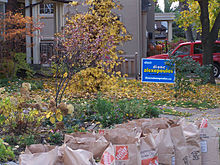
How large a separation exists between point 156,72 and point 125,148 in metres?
9.57

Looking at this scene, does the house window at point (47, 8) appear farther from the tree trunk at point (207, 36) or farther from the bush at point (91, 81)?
the bush at point (91, 81)

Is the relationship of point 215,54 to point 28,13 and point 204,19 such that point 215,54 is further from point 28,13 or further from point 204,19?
point 28,13

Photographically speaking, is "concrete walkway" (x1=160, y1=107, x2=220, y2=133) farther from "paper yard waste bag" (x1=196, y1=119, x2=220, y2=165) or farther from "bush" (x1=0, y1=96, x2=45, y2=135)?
"bush" (x1=0, y1=96, x2=45, y2=135)

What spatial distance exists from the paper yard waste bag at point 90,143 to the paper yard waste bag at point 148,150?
0.38 metres

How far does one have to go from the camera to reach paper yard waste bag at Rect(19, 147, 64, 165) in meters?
2.87

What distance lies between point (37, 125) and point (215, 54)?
1520cm

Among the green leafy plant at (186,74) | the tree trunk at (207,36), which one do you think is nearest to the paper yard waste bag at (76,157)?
the green leafy plant at (186,74)

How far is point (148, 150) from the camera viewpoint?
358cm

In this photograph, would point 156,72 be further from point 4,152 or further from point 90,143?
point 90,143

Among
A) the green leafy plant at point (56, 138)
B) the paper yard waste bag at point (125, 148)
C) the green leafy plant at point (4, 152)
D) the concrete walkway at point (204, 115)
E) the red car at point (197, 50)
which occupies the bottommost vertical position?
the concrete walkway at point (204, 115)

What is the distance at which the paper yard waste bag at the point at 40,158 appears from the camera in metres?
2.87

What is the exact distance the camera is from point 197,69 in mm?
10797

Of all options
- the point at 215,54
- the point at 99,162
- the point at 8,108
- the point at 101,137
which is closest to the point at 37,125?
the point at 8,108

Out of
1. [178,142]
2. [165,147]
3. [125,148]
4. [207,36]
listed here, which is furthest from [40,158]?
[207,36]
